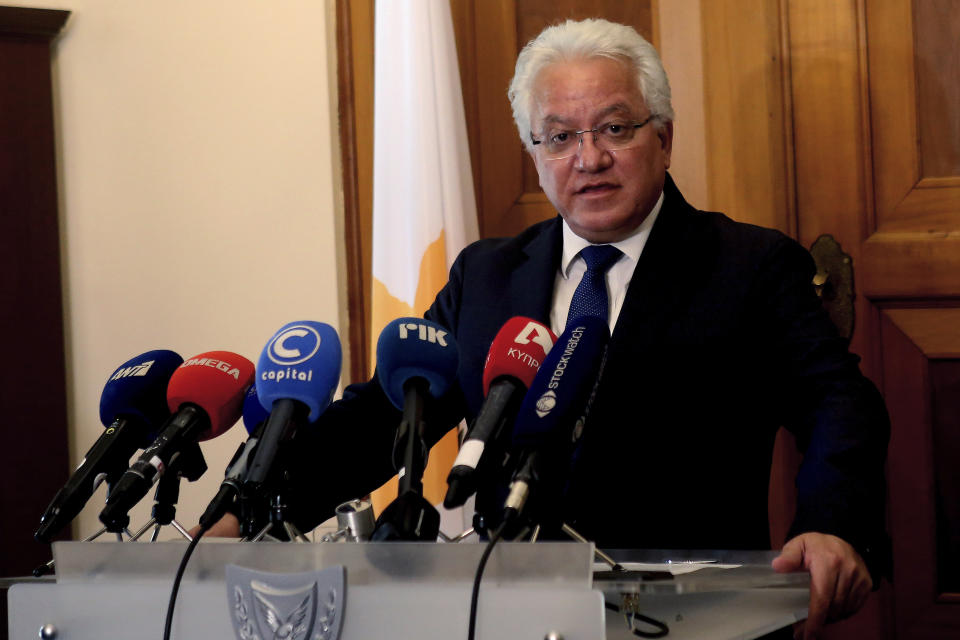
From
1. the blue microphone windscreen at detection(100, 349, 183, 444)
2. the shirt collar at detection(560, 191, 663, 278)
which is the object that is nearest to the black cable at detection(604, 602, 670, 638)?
the blue microphone windscreen at detection(100, 349, 183, 444)

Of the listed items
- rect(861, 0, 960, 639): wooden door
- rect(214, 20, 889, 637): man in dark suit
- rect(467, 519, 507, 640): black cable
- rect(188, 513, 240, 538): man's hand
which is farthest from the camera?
rect(861, 0, 960, 639): wooden door

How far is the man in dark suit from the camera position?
5.24 feet

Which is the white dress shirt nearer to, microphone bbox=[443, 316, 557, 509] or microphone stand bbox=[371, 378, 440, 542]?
microphone bbox=[443, 316, 557, 509]

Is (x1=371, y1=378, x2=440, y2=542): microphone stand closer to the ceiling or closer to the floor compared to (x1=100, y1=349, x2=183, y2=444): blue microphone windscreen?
closer to the floor

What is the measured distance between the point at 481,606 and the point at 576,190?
99 cm

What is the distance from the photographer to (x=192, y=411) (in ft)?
3.70

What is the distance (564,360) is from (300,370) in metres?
0.27

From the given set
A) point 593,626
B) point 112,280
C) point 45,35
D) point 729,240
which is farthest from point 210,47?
point 593,626

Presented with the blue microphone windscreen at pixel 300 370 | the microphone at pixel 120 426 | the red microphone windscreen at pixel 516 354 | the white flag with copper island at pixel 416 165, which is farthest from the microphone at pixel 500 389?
the white flag with copper island at pixel 416 165

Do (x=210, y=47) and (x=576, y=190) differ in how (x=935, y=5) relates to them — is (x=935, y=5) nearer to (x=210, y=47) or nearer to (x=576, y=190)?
(x=576, y=190)

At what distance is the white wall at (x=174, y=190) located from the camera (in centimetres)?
285

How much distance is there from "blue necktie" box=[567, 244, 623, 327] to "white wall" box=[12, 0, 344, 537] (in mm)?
1289

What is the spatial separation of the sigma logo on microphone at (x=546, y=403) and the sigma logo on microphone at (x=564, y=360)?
0.01 meters

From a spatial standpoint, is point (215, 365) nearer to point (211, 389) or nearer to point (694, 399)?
point (211, 389)
